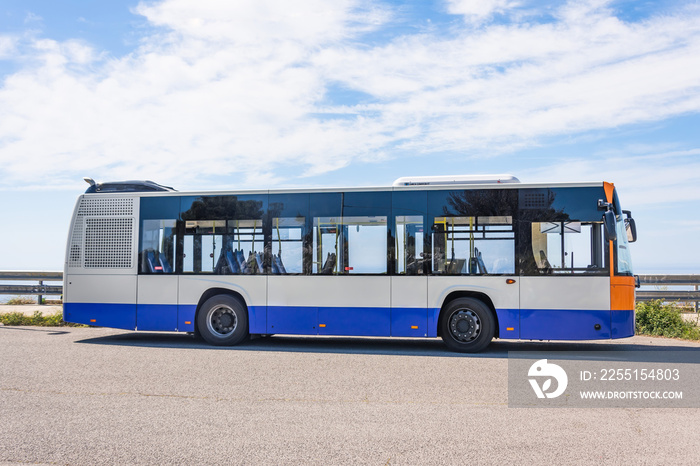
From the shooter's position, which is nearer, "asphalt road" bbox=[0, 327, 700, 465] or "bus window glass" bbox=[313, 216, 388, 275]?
"asphalt road" bbox=[0, 327, 700, 465]

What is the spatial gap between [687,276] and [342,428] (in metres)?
16.3

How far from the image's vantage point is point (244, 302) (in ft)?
39.8

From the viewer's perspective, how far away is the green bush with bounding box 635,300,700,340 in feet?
44.9

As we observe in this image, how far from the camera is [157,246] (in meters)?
12.5

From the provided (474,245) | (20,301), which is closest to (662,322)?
(474,245)

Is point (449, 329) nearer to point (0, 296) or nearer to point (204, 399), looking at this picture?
point (204, 399)

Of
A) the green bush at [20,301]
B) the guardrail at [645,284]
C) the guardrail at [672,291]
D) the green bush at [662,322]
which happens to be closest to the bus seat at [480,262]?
the green bush at [662,322]

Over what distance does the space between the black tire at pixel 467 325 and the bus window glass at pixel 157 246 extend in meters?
5.37

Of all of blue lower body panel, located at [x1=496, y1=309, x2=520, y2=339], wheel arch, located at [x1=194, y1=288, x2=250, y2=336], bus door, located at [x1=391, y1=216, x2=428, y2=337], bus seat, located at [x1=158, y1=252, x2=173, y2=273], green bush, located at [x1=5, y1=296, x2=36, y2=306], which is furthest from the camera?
green bush, located at [x1=5, y1=296, x2=36, y2=306]

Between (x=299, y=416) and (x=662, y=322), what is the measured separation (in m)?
10.8

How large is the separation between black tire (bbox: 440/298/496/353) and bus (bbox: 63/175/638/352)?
0.08 feet

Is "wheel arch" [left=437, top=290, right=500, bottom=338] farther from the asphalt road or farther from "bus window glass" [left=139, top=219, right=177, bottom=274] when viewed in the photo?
"bus window glass" [left=139, top=219, right=177, bottom=274]

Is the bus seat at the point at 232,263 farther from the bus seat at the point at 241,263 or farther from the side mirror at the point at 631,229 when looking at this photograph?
the side mirror at the point at 631,229

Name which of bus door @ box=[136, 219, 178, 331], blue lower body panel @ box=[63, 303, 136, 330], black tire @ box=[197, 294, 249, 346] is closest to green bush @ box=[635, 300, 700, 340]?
black tire @ box=[197, 294, 249, 346]
